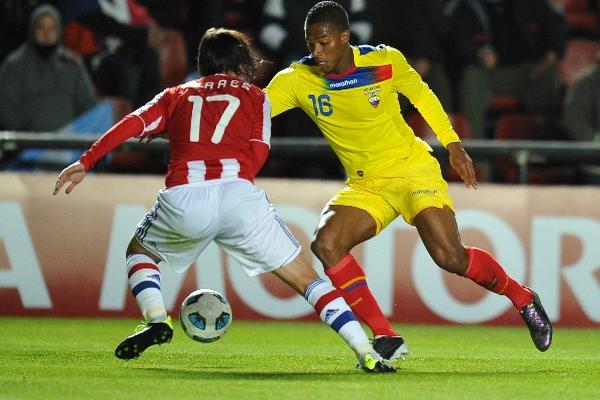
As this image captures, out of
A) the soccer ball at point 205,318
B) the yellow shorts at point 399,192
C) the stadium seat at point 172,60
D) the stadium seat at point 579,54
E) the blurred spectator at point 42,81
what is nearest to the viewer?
the soccer ball at point 205,318

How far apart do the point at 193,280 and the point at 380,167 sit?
126 inches

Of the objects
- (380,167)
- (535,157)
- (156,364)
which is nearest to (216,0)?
(535,157)

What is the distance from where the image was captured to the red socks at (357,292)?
25.2ft

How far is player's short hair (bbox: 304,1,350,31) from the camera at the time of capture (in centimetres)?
745

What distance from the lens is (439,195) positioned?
789cm

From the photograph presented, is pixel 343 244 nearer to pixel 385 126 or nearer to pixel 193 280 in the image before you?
pixel 385 126

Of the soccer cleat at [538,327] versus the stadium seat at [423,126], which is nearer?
the soccer cleat at [538,327]

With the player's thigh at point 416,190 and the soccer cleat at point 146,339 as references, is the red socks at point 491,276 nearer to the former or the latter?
the player's thigh at point 416,190

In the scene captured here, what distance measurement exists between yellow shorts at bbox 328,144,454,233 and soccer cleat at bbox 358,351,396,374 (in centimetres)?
127

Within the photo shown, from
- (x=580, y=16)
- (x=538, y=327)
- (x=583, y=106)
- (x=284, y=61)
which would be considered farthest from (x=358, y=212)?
(x=580, y=16)

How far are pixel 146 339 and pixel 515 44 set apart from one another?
738 centimetres

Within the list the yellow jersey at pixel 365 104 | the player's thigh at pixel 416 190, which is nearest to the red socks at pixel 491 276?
the player's thigh at pixel 416 190

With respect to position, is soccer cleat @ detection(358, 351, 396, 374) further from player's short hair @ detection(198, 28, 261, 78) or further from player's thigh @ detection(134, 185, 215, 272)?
player's short hair @ detection(198, 28, 261, 78)

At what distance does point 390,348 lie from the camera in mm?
7484
